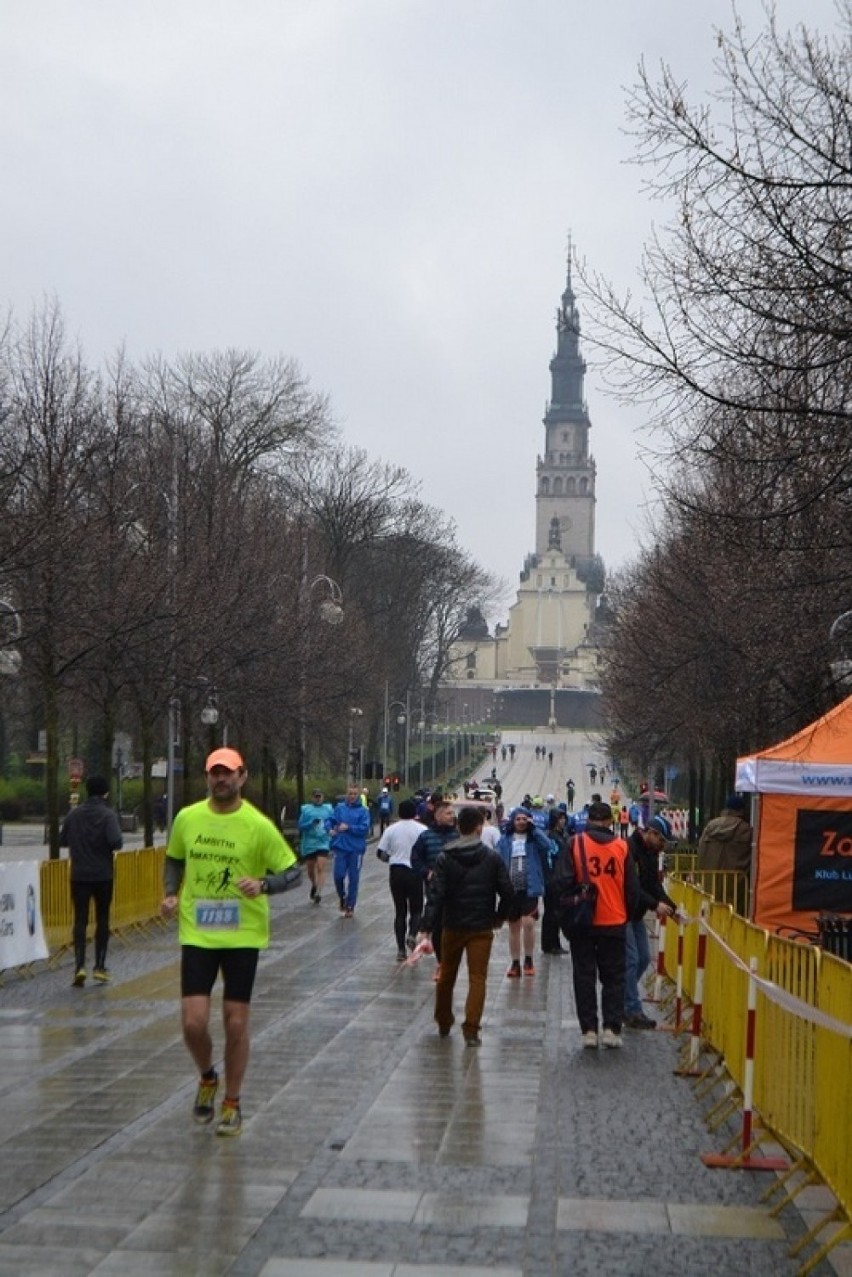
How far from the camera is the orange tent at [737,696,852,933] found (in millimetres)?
19625

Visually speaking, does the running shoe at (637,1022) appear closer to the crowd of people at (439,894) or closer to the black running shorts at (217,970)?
the crowd of people at (439,894)

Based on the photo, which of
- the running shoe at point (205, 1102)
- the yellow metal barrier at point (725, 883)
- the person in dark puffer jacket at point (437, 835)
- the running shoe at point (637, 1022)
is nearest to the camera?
the running shoe at point (205, 1102)

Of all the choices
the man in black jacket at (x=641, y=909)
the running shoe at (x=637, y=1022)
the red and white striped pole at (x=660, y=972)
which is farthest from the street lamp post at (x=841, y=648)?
the running shoe at (x=637, y=1022)

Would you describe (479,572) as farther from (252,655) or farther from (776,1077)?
(776,1077)

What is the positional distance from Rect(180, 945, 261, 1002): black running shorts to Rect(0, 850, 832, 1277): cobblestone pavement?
0.74 m

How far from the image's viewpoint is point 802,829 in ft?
65.6

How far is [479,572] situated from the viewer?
314 ft

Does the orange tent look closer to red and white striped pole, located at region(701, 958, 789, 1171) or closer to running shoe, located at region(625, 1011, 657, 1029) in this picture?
running shoe, located at region(625, 1011, 657, 1029)

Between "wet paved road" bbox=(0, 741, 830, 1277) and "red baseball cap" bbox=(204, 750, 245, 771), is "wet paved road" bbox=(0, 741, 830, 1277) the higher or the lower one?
the lower one

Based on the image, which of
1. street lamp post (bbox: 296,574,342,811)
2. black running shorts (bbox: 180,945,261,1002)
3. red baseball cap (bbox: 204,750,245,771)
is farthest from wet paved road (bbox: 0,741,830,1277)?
street lamp post (bbox: 296,574,342,811)

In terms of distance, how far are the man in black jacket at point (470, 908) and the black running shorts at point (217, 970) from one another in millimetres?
4302

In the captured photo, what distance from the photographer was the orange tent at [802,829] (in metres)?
19.6

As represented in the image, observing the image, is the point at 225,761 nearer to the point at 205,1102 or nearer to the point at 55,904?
the point at 205,1102

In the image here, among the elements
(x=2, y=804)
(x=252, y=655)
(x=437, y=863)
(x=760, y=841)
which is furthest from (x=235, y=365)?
(x=437, y=863)
